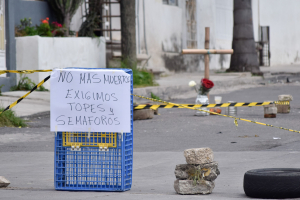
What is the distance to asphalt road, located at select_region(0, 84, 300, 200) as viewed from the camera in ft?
18.0

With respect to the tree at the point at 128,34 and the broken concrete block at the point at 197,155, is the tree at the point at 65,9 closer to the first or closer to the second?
the tree at the point at 128,34

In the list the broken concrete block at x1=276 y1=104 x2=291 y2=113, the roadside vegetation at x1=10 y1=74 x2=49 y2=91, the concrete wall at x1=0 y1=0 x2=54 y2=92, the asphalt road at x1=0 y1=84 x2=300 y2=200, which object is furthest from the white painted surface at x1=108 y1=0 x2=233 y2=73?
the asphalt road at x1=0 y1=84 x2=300 y2=200

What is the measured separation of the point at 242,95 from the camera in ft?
59.0

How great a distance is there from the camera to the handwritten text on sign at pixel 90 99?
17.8ft

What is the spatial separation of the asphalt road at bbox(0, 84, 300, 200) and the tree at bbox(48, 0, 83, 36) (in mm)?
6119

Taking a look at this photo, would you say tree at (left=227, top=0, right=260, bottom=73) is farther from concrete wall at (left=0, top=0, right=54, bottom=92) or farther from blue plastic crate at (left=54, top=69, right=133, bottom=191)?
blue plastic crate at (left=54, top=69, right=133, bottom=191)

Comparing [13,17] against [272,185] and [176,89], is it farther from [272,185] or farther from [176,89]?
[272,185]

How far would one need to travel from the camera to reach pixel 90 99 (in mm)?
5473

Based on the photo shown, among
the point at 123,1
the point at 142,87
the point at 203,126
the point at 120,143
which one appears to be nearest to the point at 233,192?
the point at 120,143

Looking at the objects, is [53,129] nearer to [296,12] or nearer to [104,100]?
[104,100]

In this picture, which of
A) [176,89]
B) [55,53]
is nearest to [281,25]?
[176,89]

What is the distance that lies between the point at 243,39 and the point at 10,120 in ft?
49.7

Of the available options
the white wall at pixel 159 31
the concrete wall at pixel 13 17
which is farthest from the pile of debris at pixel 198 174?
the white wall at pixel 159 31

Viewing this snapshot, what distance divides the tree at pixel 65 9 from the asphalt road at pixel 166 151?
6.12 m
